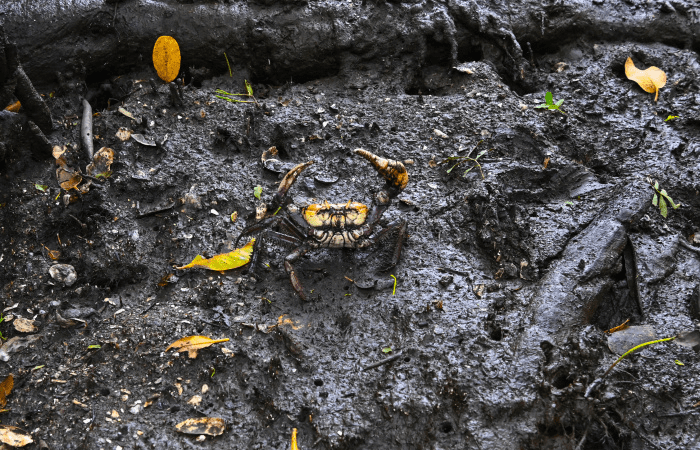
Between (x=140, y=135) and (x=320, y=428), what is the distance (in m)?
2.73

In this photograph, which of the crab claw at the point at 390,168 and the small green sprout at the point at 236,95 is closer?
the crab claw at the point at 390,168

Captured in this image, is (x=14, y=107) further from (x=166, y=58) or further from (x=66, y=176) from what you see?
(x=166, y=58)

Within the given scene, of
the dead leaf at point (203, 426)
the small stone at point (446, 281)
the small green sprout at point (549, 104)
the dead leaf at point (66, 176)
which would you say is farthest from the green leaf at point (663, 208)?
the dead leaf at point (66, 176)

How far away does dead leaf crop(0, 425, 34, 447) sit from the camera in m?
2.98

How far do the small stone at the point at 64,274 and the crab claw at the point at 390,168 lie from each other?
210cm

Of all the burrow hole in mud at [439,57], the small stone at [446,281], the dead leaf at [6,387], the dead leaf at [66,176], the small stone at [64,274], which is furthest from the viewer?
the burrow hole in mud at [439,57]

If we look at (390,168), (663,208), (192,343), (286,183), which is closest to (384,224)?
(390,168)

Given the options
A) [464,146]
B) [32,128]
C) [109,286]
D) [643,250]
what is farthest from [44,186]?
[643,250]

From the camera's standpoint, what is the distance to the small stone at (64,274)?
12.1 feet

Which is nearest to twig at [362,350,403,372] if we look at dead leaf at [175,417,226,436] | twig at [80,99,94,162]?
dead leaf at [175,417,226,436]

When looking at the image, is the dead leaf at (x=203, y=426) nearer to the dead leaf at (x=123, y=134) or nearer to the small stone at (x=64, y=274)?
the small stone at (x=64, y=274)

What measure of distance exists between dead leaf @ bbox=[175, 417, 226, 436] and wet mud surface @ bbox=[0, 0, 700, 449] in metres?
0.05

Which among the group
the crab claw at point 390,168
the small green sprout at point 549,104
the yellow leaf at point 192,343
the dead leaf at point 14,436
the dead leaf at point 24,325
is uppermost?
the small green sprout at point 549,104

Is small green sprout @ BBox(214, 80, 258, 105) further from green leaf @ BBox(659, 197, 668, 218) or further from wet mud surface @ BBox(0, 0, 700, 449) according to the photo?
green leaf @ BBox(659, 197, 668, 218)
